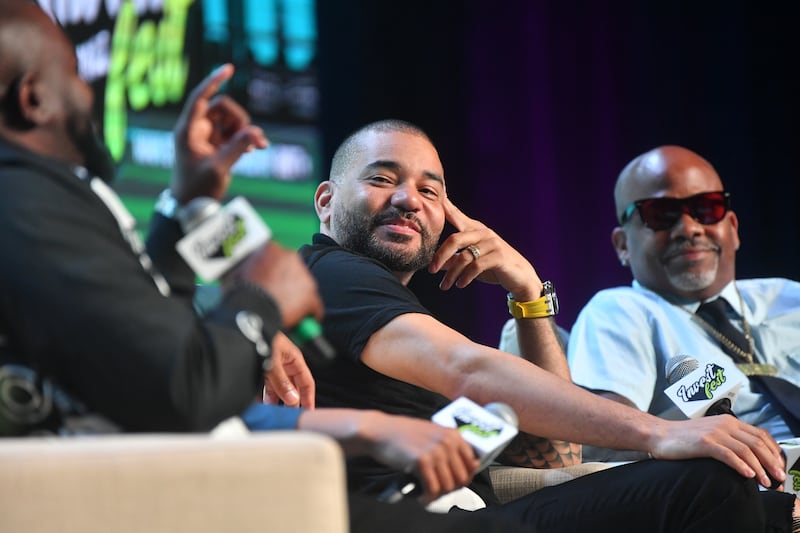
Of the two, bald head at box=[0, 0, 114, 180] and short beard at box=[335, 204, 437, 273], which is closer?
bald head at box=[0, 0, 114, 180]

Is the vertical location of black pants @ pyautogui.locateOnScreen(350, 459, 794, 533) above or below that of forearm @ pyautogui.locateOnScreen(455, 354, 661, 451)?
below

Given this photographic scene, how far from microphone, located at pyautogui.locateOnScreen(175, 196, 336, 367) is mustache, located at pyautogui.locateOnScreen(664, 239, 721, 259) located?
2.12 meters

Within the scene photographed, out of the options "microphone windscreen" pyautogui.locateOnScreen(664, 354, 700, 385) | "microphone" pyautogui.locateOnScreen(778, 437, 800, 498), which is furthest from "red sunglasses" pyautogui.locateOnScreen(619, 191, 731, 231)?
"microphone" pyautogui.locateOnScreen(778, 437, 800, 498)

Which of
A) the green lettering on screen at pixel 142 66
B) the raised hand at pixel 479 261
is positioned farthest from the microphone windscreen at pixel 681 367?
the green lettering on screen at pixel 142 66

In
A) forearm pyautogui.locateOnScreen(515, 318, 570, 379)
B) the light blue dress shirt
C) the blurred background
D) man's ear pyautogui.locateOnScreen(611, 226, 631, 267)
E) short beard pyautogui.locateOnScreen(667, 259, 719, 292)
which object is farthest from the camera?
the blurred background

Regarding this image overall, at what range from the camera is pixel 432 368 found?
194 centimetres

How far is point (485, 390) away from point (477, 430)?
0.44 m

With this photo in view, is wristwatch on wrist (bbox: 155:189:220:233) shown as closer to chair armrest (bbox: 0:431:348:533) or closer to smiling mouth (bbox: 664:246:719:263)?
chair armrest (bbox: 0:431:348:533)

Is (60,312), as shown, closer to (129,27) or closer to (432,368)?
(432,368)

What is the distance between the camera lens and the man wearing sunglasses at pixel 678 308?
9.44 ft

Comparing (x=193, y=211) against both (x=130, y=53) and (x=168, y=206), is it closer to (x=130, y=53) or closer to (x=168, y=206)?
(x=168, y=206)

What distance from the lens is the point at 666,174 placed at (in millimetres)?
3256

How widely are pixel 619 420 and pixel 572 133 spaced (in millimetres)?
3141

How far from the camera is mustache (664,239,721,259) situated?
10.4 feet
